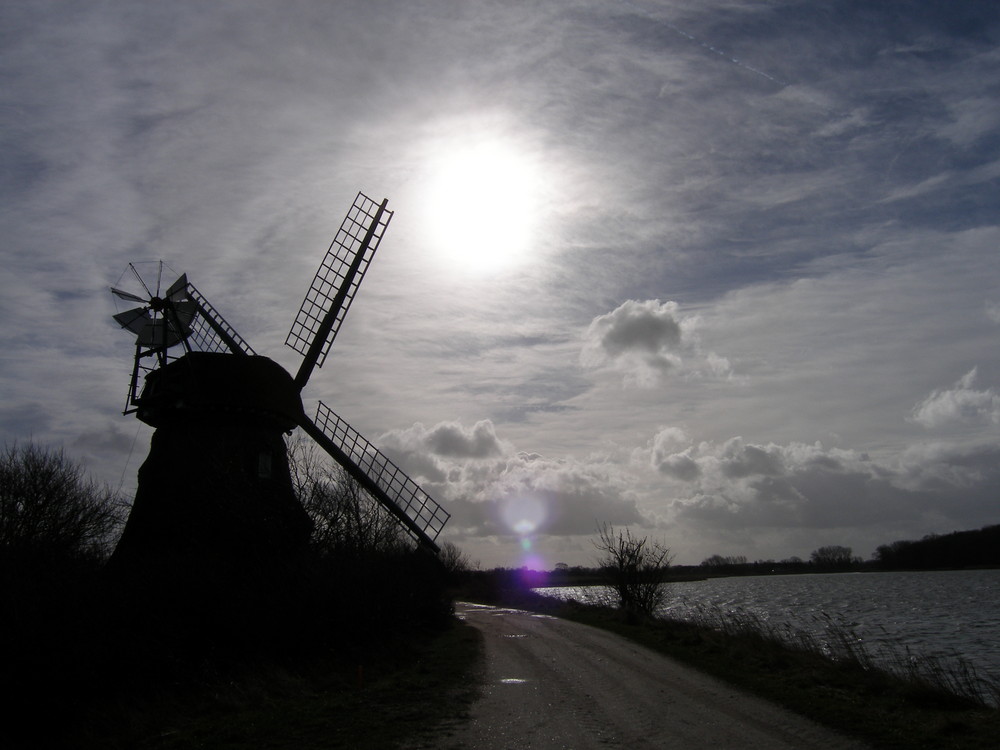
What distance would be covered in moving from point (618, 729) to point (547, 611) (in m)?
29.4

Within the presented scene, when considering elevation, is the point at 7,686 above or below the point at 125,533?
below

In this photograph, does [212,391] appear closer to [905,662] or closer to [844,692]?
[844,692]

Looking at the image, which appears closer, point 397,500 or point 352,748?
point 352,748

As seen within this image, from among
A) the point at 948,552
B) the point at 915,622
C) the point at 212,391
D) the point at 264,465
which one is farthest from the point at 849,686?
the point at 948,552

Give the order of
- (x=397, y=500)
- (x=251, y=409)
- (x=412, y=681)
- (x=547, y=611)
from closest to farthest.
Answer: (x=412, y=681)
(x=251, y=409)
(x=397, y=500)
(x=547, y=611)

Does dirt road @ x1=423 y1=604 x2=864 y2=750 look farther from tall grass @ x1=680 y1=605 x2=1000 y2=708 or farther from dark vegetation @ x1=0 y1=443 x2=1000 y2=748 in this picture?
tall grass @ x1=680 y1=605 x2=1000 y2=708

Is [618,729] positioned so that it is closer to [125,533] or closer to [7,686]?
[7,686]

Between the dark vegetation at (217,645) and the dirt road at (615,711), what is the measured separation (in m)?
1.22

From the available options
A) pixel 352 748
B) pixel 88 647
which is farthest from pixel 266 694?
pixel 352 748

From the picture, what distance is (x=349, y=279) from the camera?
30.0 meters

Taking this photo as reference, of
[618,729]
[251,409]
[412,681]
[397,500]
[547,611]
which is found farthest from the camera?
[547,611]

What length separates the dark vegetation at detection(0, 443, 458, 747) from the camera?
1339 centimetres

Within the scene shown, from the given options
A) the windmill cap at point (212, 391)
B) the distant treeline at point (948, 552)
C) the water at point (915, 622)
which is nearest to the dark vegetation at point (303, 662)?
the windmill cap at point (212, 391)

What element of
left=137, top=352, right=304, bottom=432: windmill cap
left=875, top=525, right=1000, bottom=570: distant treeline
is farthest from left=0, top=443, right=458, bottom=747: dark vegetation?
left=875, top=525, right=1000, bottom=570: distant treeline
